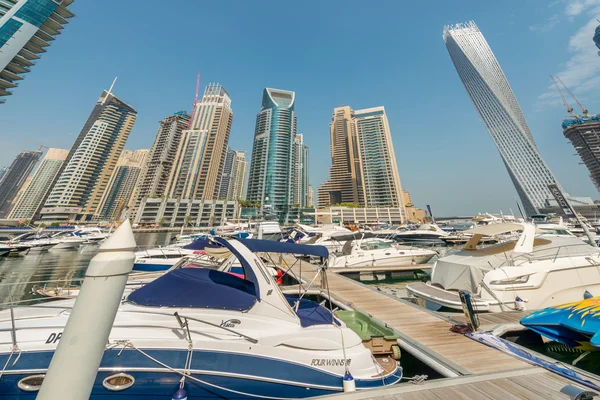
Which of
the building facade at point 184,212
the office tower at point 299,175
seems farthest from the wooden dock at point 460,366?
the office tower at point 299,175

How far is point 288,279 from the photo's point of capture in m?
17.0

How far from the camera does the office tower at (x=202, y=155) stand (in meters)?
103

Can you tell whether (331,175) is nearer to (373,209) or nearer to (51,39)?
(373,209)

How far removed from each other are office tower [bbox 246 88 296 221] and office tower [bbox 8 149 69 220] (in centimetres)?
9416

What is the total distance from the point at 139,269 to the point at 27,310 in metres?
13.0

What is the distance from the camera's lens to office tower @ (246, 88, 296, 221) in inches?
4424

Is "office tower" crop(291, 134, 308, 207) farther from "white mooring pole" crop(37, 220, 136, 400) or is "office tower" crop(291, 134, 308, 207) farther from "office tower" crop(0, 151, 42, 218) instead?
"office tower" crop(0, 151, 42, 218)

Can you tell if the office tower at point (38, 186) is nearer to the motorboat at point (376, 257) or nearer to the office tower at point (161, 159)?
the office tower at point (161, 159)

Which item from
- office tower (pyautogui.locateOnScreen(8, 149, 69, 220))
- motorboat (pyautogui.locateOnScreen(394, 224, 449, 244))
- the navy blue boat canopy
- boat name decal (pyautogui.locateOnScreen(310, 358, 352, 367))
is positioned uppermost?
office tower (pyautogui.locateOnScreen(8, 149, 69, 220))

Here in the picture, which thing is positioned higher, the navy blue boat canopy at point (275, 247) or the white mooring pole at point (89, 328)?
the navy blue boat canopy at point (275, 247)

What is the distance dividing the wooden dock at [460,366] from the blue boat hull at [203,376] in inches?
35.1

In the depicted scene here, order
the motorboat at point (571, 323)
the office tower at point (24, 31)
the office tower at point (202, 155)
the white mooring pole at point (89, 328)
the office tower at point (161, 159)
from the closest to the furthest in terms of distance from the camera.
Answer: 1. the white mooring pole at point (89, 328)
2. the motorboat at point (571, 323)
3. the office tower at point (24, 31)
4. the office tower at point (161, 159)
5. the office tower at point (202, 155)

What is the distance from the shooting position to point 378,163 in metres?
115

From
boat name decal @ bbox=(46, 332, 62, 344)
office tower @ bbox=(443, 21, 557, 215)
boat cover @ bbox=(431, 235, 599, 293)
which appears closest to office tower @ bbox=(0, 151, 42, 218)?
boat name decal @ bbox=(46, 332, 62, 344)
